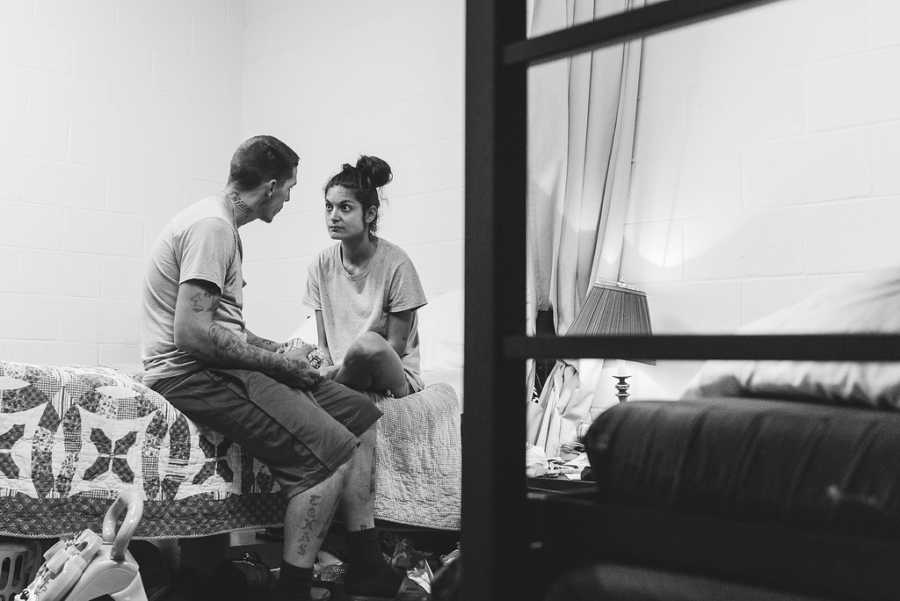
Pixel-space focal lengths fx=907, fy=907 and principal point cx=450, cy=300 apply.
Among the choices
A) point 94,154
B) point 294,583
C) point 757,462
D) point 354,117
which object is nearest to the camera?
point 757,462

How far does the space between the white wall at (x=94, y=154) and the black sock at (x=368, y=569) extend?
85.2 inches

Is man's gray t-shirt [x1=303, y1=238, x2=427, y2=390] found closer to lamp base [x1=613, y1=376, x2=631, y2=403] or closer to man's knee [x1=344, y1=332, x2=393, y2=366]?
man's knee [x1=344, y1=332, x2=393, y2=366]

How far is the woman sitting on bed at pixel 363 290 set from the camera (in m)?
3.05

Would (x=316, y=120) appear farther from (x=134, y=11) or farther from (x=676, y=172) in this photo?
(x=676, y=172)

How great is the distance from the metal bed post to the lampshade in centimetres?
238

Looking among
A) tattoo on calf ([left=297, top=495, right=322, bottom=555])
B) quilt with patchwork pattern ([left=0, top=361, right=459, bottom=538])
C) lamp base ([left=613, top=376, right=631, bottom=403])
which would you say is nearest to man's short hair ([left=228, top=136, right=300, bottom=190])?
quilt with patchwork pattern ([left=0, top=361, right=459, bottom=538])

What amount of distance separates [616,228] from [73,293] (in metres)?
2.53

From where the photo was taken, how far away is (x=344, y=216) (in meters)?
3.14

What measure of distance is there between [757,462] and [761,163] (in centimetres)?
248

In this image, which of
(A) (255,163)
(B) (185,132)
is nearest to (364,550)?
(A) (255,163)

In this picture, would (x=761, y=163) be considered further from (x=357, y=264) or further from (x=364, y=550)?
(x=364, y=550)

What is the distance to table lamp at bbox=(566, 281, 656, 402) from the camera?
307 cm

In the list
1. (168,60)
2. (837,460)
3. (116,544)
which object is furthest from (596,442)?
(168,60)

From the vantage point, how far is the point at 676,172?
3309mm
